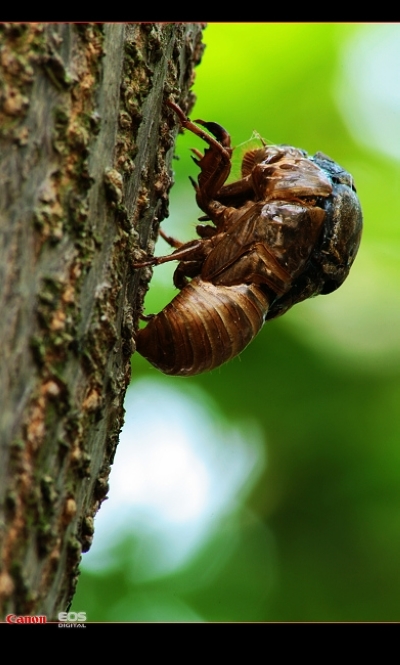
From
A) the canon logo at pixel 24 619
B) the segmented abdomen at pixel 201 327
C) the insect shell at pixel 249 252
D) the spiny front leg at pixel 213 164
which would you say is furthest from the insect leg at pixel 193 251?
the canon logo at pixel 24 619

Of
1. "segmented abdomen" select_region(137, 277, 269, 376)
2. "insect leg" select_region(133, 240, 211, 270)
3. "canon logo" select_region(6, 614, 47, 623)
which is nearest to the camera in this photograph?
"canon logo" select_region(6, 614, 47, 623)

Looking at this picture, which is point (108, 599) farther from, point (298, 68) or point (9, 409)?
point (298, 68)

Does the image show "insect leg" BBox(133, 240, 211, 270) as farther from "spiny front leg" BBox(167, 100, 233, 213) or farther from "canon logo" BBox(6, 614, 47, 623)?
"canon logo" BBox(6, 614, 47, 623)

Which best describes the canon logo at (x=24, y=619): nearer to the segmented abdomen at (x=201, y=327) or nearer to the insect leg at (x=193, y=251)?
the segmented abdomen at (x=201, y=327)

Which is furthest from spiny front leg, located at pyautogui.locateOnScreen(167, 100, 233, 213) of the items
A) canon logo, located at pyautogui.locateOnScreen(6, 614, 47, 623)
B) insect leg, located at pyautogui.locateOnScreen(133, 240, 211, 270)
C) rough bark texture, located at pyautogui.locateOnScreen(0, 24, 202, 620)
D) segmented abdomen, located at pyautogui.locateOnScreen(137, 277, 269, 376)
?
canon logo, located at pyautogui.locateOnScreen(6, 614, 47, 623)

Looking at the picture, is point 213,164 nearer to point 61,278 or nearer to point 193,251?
point 193,251

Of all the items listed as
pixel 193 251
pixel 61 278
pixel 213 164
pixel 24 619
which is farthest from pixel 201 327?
pixel 24 619

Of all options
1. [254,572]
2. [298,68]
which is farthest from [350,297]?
[254,572]
